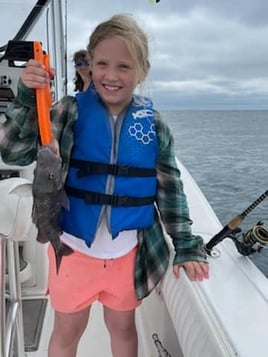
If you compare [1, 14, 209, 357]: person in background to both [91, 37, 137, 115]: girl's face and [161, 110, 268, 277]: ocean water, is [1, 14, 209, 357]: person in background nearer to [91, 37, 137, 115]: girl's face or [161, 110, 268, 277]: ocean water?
[91, 37, 137, 115]: girl's face

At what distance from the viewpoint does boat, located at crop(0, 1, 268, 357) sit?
1067mm

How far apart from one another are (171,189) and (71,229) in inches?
12.5

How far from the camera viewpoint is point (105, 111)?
1.34m

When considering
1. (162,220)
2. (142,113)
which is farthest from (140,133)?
(162,220)

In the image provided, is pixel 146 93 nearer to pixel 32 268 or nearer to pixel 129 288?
pixel 129 288

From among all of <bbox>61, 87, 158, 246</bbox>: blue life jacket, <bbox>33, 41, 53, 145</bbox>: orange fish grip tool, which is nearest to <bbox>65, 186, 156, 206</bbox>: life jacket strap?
<bbox>61, 87, 158, 246</bbox>: blue life jacket

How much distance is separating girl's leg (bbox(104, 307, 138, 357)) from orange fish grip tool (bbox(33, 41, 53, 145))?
63cm

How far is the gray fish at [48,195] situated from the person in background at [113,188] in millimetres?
154

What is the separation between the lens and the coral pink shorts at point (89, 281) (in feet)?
4.42

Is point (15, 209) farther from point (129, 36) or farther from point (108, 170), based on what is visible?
point (129, 36)

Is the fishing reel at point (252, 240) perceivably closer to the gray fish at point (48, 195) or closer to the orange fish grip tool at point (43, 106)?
the gray fish at point (48, 195)

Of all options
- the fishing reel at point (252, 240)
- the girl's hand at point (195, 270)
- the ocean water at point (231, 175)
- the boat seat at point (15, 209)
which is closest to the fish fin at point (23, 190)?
the boat seat at point (15, 209)

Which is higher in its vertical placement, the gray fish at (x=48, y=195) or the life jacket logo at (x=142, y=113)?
the life jacket logo at (x=142, y=113)

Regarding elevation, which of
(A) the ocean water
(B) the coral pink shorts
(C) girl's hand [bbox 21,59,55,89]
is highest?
(C) girl's hand [bbox 21,59,55,89]
